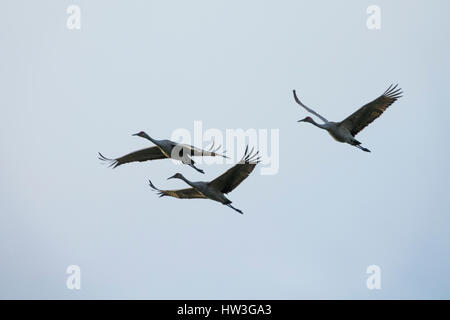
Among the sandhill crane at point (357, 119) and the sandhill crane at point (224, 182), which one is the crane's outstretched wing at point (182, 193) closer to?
the sandhill crane at point (224, 182)

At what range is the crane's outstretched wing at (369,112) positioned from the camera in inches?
1411

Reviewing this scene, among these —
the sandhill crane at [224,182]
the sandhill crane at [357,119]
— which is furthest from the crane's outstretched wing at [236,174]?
the sandhill crane at [357,119]

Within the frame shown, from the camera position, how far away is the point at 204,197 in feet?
118

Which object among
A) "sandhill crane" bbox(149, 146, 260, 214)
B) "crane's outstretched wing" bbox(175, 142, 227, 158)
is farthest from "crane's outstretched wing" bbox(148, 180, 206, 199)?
"crane's outstretched wing" bbox(175, 142, 227, 158)

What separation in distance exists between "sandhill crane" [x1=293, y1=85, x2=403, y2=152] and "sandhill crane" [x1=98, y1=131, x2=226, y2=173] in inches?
154

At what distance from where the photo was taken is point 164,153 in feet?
120

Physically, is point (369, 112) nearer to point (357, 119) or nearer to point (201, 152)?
point (357, 119)

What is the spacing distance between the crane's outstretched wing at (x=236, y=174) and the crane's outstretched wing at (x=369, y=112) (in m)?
4.54

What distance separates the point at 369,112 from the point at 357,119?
47 cm

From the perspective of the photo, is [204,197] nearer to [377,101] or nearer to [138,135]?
[138,135]
